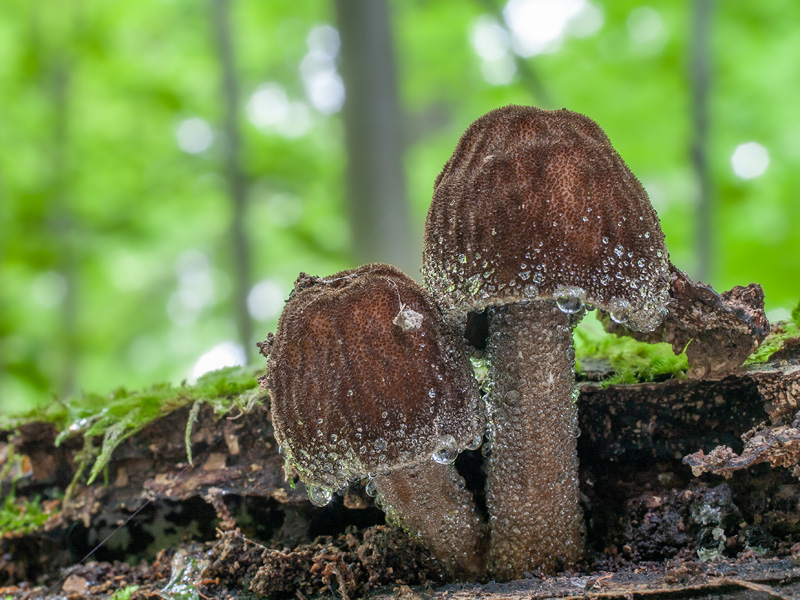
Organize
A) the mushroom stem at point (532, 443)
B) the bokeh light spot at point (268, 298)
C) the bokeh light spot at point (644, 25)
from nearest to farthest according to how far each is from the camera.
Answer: the mushroom stem at point (532, 443), the bokeh light spot at point (644, 25), the bokeh light spot at point (268, 298)

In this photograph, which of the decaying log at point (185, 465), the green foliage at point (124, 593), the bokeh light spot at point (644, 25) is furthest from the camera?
the bokeh light spot at point (644, 25)

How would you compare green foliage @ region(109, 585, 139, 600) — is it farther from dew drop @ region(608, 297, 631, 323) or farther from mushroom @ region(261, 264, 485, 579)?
dew drop @ region(608, 297, 631, 323)

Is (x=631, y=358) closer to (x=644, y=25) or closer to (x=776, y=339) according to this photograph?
(x=776, y=339)

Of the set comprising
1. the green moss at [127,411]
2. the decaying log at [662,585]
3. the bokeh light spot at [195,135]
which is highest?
the bokeh light spot at [195,135]

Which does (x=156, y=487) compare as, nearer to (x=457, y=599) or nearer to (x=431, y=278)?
(x=457, y=599)

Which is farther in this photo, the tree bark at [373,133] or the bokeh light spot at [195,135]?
the bokeh light spot at [195,135]

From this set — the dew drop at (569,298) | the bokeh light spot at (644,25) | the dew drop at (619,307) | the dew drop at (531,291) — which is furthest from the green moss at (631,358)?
the bokeh light spot at (644,25)

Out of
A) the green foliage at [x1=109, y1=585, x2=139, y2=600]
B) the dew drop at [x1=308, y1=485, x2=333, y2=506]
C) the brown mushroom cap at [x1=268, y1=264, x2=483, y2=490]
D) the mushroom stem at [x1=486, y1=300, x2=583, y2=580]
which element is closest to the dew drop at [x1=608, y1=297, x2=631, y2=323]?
the mushroom stem at [x1=486, y1=300, x2=583, y2=580]

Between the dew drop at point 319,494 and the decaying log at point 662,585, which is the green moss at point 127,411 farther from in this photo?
the decaying log at point 662,585
